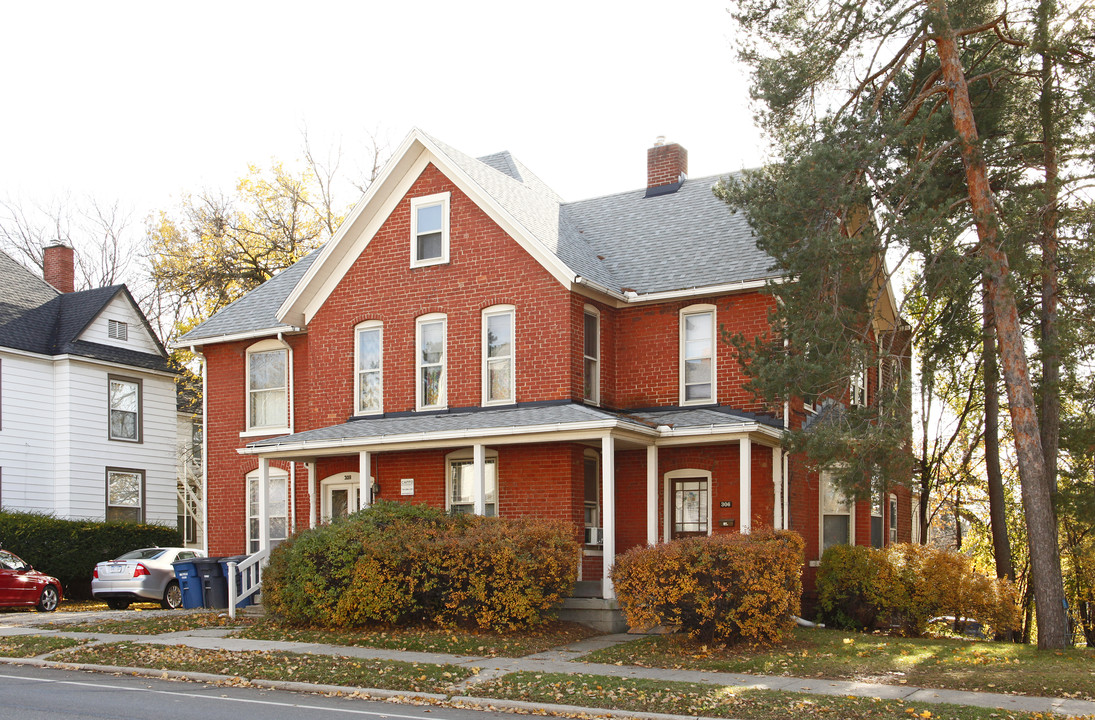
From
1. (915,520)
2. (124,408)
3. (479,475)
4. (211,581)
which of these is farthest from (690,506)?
(124,408)

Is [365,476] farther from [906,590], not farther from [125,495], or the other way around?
[125,495]

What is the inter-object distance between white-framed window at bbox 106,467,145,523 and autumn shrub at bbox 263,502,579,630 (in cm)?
1412

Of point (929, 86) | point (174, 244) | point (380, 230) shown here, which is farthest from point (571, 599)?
point (174, 244)

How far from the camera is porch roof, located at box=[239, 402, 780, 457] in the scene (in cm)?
1762

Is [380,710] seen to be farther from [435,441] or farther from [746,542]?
[435,441]

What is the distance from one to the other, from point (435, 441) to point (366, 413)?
11.6ft

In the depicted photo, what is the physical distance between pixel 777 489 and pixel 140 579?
45.5ft

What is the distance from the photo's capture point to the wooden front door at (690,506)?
1962 centimetres

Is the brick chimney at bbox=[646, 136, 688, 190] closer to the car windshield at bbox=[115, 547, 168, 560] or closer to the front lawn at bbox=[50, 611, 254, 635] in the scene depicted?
the front lawn at bbox=[50, 611, 254, 635]

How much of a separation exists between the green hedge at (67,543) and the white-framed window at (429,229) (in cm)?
1189

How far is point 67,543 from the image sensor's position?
25.7 meters

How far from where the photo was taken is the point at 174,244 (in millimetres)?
36000

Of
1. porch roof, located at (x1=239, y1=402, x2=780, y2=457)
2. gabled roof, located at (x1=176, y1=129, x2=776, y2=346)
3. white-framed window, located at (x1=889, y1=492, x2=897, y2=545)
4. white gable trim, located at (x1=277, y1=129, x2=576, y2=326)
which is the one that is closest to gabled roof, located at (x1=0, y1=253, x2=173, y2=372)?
gabled roof, located at (x1=176, y1=129, x2=776, y2=346)

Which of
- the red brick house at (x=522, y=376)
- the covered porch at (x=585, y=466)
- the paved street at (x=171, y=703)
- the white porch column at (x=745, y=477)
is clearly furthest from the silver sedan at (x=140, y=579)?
the white porch column at (x=745, y=477)
